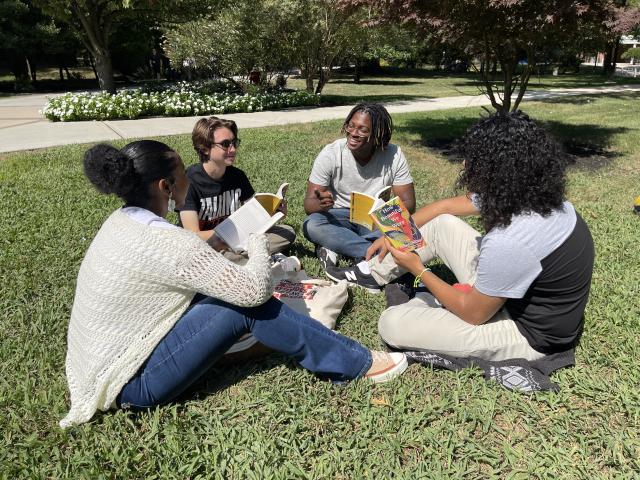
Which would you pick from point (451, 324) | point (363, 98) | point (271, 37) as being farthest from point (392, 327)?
point (363, 98)

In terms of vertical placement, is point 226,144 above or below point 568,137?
above

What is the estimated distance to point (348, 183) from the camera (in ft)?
13.2

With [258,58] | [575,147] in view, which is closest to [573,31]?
[575,147]

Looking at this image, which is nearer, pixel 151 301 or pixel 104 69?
pixel 151 301

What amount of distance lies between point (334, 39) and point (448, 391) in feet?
42.9

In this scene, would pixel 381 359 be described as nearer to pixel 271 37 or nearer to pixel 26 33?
pixel 271 37

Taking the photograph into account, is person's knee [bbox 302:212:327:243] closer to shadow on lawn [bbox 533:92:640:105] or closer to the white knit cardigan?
the white knit cardigan

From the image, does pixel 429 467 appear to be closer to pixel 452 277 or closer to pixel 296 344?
pixel 296 344

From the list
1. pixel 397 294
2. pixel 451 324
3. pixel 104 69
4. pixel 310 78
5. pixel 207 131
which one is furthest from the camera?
pixel 310 78

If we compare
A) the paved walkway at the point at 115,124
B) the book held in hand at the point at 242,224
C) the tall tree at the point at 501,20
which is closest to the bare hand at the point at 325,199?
the book held in hand at the point at 242,224

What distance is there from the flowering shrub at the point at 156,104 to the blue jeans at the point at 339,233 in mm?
8771

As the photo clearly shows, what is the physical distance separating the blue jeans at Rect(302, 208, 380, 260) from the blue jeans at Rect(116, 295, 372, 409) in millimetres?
1466

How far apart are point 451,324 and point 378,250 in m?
1.03

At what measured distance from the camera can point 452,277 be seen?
379 centimetres
